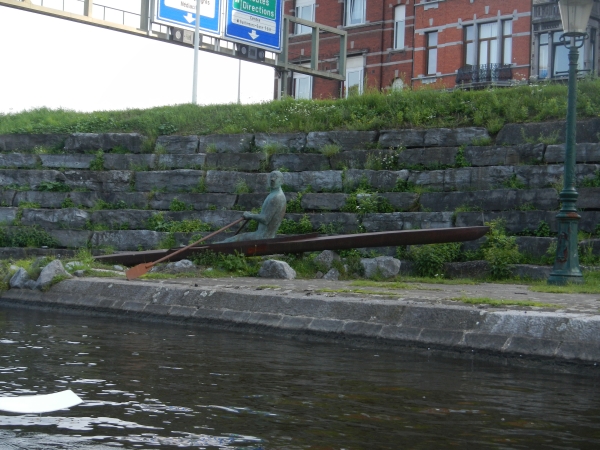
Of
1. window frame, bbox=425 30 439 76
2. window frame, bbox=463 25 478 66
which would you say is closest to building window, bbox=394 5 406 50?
window frame, bbox=425 30 439 76

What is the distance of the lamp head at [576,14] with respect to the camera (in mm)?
11578

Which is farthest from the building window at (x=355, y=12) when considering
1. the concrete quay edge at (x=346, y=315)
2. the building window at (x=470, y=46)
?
the concrete quay edge at (x=346, y=315)

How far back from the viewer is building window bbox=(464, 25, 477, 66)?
123ft

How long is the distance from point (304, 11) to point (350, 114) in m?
27.8

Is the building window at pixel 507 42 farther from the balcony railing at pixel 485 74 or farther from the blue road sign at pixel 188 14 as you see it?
the blue road sign at pixel 188 14

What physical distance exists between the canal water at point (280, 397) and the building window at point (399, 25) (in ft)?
113

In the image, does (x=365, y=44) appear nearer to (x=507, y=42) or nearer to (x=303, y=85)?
(x=303, y=85)

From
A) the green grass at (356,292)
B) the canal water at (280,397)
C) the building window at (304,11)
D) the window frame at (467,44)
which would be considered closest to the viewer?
the canal water at (280,397)

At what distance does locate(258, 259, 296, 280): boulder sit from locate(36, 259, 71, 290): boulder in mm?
3002

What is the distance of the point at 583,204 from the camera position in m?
14.0

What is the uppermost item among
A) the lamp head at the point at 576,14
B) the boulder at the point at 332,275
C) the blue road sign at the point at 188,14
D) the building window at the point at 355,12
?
the building window at the point at 355,12

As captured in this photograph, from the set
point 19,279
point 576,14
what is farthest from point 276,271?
point 576,14

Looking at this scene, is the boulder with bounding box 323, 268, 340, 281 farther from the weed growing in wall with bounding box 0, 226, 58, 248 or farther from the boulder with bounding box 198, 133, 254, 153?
the weed growing in wall with bounding box 0, 226, 58, 248

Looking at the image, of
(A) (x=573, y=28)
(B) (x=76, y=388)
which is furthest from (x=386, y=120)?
(B) (x=76, y=388)
